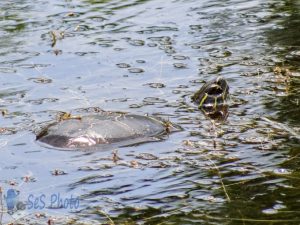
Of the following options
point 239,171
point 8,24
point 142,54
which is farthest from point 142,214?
point 8,24

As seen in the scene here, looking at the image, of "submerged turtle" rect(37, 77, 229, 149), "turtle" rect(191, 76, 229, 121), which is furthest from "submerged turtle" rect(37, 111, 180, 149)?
"turtle" rect(191, 76, 229, 121)

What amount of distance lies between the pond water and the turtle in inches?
3.5

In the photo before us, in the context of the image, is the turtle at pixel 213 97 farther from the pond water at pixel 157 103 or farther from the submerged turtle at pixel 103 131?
the submerged turtle at pixel 103 131

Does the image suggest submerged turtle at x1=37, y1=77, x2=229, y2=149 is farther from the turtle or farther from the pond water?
the turtle

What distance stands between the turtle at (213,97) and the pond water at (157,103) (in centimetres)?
9

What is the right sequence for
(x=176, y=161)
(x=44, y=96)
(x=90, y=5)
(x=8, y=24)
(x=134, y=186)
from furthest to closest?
(x=90, y=5)
(x=8, y=24)
(x=44, y=96)
(x=176, y=161)
(x=134, y=186)

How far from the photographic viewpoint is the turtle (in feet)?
22.6

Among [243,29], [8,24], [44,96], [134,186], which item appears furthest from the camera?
[8,24]

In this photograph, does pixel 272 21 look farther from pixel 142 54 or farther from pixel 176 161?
pixel 176 161

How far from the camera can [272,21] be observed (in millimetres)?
9016

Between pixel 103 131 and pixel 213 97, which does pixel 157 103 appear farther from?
pixel 103 131

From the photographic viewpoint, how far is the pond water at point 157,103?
4.98m

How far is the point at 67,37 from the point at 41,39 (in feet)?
0.88

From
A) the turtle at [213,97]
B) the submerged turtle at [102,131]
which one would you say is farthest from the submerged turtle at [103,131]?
the turtle at [213,97]
